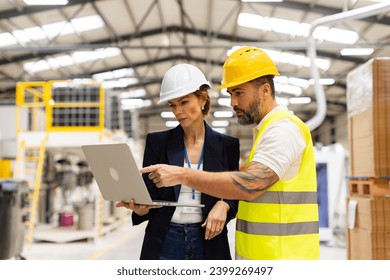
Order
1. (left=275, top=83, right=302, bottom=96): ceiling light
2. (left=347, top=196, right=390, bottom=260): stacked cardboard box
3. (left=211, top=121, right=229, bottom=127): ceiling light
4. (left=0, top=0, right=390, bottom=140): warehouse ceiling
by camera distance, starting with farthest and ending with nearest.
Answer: (left=211, top=121, right=229, bottom=127): ceiling light, (left=275, top=83, right=302, bottom=96): ceiling light, (left=0, top=0, right=390, bottom=140): warehouse ceiling, (left=347, top=196, right=390, bottom=260): stacked cardboard box

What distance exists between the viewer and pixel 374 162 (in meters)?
3.15

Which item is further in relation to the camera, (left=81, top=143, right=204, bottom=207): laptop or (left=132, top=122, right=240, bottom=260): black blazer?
(left=132, top=122, right=240, bottom=260): black blazer

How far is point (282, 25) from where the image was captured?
1117cm

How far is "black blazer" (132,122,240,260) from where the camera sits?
1940 millimetres

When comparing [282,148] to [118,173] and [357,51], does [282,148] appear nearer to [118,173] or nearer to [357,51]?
[118,173]

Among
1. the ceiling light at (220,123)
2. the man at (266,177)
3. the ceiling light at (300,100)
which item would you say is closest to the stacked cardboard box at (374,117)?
the man at (266,177)

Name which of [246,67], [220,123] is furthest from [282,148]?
[220,123]

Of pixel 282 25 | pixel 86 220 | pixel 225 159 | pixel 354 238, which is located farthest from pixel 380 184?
pixel 282 25

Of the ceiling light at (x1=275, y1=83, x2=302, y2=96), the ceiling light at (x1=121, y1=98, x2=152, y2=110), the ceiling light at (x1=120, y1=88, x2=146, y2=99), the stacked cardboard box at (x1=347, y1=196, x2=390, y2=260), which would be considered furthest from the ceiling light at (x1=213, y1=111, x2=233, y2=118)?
the stacked cardboard box at (x1=347, y1=196, x2=390, y2=260)

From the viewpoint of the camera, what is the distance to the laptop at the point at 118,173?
64.4 inches

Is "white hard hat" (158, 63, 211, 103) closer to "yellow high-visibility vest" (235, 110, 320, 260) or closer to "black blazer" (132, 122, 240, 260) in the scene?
"black blazer" (132, 122, 240, 260)

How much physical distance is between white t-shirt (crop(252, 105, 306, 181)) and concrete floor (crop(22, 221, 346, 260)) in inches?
205

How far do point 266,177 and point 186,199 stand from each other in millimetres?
478

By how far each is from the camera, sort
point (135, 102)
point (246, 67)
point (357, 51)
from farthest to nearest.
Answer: point (135, 102) < point (357, 51) < point (246, 67)
